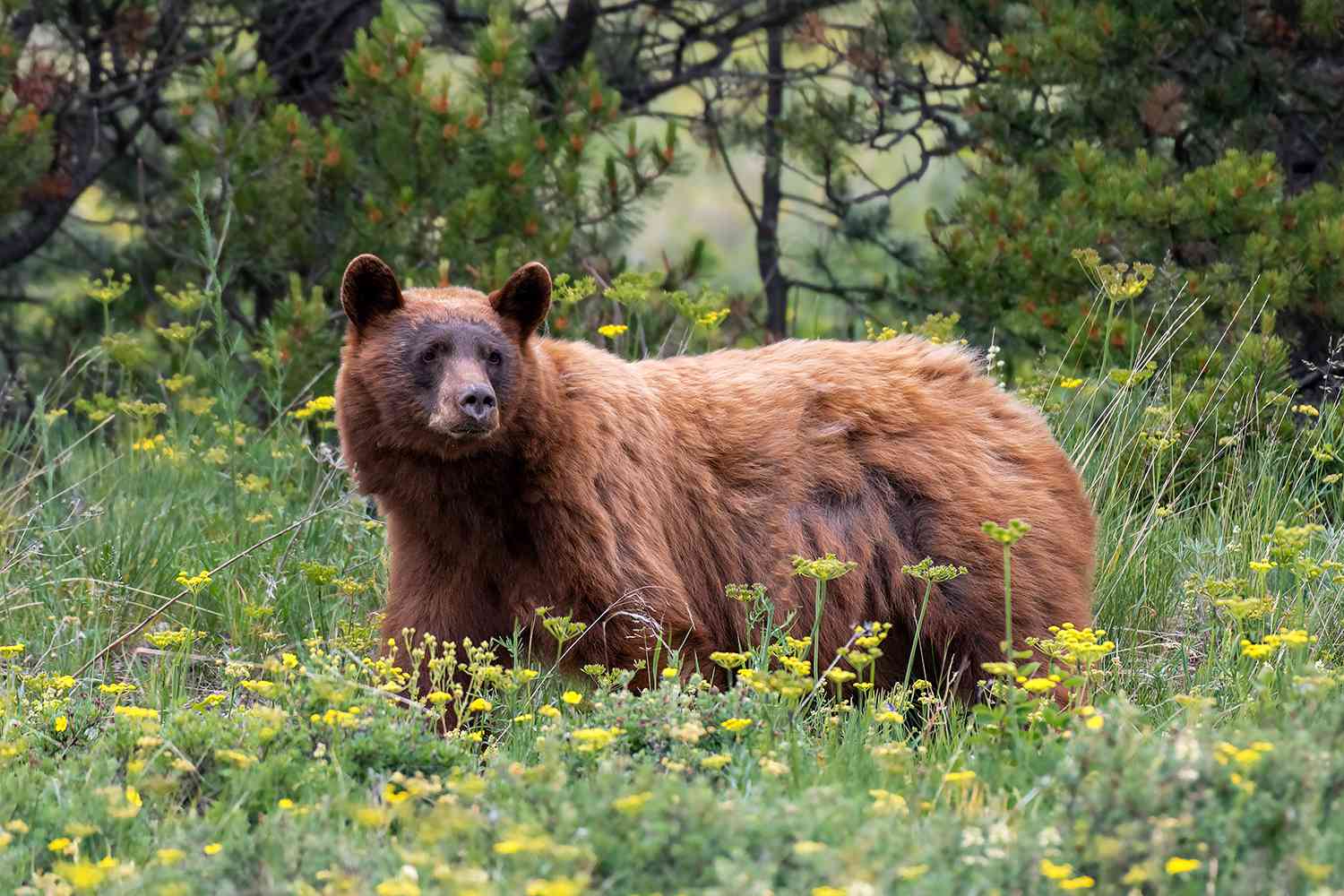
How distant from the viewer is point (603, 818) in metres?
3.21

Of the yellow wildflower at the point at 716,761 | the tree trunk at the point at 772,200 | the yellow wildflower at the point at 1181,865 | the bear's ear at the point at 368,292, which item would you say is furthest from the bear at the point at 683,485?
the tree trunk at the point at 772,200

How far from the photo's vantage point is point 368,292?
523 cm

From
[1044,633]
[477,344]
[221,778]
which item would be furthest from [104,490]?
[1044,633]

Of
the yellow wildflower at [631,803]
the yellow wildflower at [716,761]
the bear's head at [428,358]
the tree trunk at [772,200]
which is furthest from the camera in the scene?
the tree trunk at [772,200]

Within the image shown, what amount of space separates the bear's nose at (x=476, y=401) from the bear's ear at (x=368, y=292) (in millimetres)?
552

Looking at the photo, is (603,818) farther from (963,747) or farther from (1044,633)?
(1044,633)

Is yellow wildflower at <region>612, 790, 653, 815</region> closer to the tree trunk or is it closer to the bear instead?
the bear

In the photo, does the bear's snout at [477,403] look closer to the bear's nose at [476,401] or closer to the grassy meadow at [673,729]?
the bear's nose at [476,401]

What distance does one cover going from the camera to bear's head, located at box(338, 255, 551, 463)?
4930 millimetres

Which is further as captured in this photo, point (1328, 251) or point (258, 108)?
point (258, 108)

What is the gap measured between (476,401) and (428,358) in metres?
0.38

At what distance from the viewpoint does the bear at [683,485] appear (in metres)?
4.99

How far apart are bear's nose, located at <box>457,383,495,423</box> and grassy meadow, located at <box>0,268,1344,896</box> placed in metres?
0.59

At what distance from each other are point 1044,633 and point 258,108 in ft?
16.0
